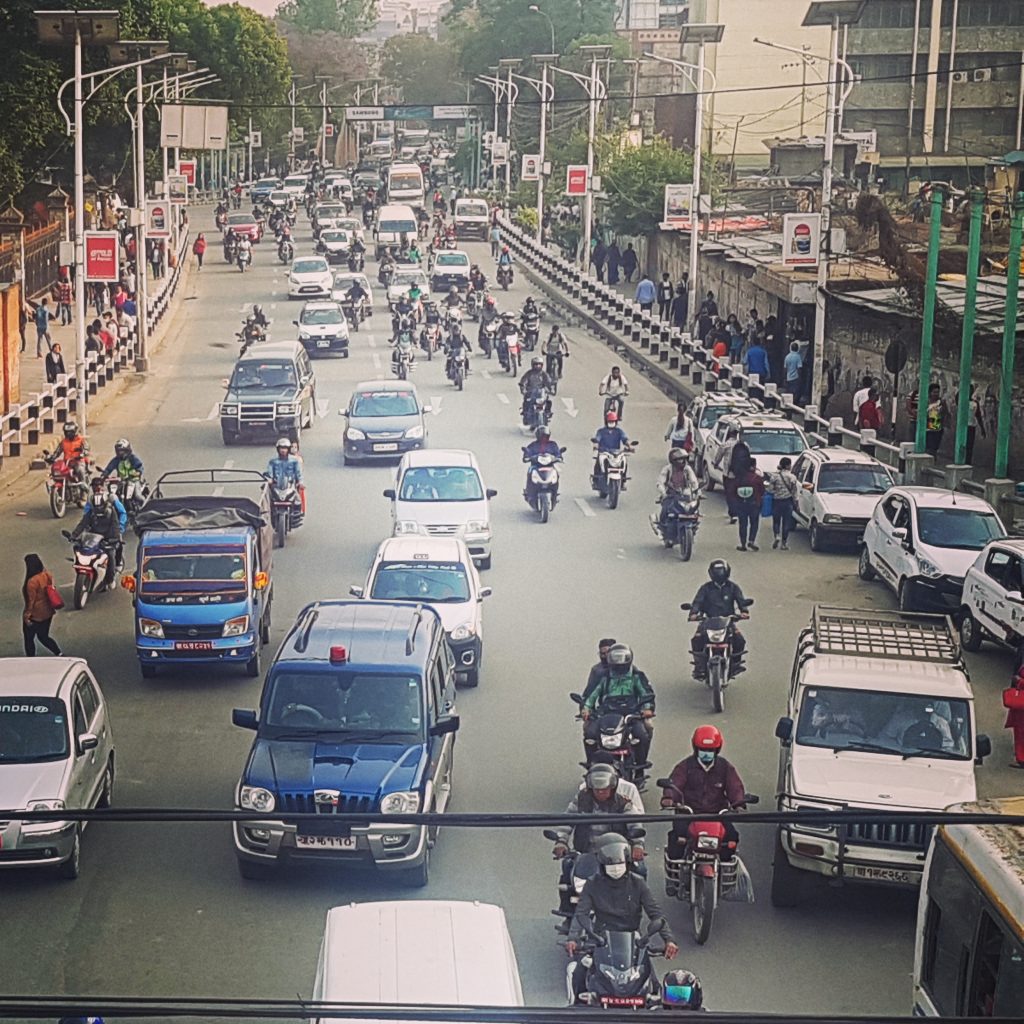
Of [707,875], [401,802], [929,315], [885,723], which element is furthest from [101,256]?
[707,875]

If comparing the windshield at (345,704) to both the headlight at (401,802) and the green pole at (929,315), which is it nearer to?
the headlight at (401,802)

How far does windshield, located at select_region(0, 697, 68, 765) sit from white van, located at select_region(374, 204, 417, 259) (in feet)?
211

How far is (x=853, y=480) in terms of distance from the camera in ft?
95.7

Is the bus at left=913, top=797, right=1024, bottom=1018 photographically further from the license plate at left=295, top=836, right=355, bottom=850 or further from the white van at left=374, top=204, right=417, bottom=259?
the white van at left=374, top=204, right=417, bottom=259

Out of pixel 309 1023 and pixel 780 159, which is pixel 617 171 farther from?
pixel 309 1023

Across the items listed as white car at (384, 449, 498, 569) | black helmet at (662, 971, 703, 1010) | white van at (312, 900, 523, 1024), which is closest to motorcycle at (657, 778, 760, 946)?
black helmet at (662, 971, 703, 1010)

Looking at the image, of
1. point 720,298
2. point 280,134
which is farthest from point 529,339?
point 280,134

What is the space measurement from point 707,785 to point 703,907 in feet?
2.90

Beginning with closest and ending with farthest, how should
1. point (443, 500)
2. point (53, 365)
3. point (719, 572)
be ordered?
point (719, 572) < point (443, 500) < point (53, 365)

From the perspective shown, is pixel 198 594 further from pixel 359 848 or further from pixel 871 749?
pixel 871 749

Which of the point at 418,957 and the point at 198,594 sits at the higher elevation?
the point at 418,957

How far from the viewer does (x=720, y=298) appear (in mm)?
58781

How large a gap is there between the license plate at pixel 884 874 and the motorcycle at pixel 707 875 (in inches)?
33.2

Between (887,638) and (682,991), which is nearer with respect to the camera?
(682,991)
